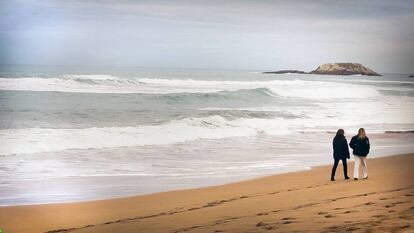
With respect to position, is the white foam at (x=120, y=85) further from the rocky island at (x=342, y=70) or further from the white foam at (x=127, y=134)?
the rocky island at (x=342, y=70)

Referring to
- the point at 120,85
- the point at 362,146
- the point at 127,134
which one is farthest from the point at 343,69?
the point at 120,85

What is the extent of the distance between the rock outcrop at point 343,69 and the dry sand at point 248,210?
1359 millimetres

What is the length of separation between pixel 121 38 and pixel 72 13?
0.51 metres

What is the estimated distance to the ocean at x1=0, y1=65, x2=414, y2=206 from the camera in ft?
15.8

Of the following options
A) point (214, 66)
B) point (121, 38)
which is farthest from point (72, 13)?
point (214, 66)

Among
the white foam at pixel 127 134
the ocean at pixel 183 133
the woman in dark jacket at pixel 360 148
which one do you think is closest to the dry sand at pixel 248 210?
the woman in dark jacket at pixel 360 148

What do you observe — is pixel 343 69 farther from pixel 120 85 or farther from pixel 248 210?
pixel 120 85

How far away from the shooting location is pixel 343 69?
5.92m

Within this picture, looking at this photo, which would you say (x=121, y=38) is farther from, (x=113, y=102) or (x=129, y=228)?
(x=113, y=102)

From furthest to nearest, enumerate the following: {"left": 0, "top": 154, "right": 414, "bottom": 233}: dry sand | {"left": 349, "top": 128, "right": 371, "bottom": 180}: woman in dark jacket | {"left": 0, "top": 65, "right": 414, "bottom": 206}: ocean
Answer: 1. {"left": 0, "top": 65, "right": 414, "bottom": 206}: ocean
2. {"left": 349, "top": 128, "right": 371, "bottom": 180}: woman in dark jacket
3. {"left": 0, "top": 154, "right": 414, "bottom": 233}: dry sand

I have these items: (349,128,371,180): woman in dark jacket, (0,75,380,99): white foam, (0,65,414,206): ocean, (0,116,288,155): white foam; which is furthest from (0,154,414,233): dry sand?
(0,75,380,99): white foam

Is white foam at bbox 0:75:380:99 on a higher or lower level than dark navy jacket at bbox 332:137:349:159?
higher

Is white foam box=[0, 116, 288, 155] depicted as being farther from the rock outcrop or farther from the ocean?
the rock outcrop

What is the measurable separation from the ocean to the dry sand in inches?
11.5
